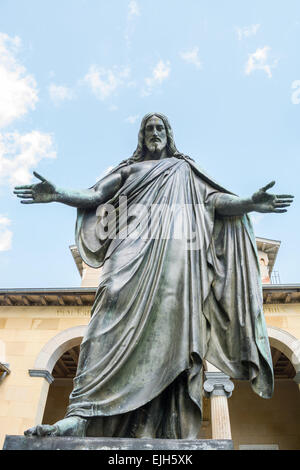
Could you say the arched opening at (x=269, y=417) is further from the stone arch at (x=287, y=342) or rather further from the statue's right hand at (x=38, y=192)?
the statue's right hand at (x=38, y=192)

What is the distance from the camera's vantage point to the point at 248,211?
298 centimetres

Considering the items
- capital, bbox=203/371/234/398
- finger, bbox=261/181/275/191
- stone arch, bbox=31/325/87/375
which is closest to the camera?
finger, bbox=261/181/275/191

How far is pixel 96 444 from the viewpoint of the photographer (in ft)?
5.71

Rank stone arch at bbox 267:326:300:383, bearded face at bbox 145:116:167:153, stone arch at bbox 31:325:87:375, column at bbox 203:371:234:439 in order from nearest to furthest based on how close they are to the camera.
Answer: bearded face at bbox 145:116:167:153 → column at bbox 203:371:234:439 → stone arch at bbox 267:326:300:383 → stone arch at bbox 31:325:87:375

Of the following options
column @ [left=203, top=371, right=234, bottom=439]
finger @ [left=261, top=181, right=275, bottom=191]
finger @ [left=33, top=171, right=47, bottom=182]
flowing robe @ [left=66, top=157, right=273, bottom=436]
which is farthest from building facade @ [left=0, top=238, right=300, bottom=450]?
finger @ [left=33, top=171, right=47, bottom=182]

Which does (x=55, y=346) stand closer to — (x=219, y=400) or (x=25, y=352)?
(x=25, y=352)

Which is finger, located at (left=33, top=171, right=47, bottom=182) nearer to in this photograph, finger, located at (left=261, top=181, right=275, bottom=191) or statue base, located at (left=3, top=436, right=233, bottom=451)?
finger, located at (left=261, top=181, right=275, bottom=191)

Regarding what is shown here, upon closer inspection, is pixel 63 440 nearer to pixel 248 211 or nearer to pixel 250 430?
pixel 248 211

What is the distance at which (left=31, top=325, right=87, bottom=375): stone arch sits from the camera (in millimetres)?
14016

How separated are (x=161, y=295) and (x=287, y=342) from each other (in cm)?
1267

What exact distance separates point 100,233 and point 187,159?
1.06 meters

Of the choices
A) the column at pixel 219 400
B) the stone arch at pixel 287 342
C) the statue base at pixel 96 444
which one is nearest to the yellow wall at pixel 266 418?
the stone arch at pixel 287 342

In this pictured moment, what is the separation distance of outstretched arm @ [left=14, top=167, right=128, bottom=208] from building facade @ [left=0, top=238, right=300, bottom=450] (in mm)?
10593

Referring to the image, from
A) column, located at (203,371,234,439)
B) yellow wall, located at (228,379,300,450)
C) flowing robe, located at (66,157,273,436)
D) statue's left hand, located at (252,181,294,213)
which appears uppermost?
yellow wall, located at (228,379,300,450)
